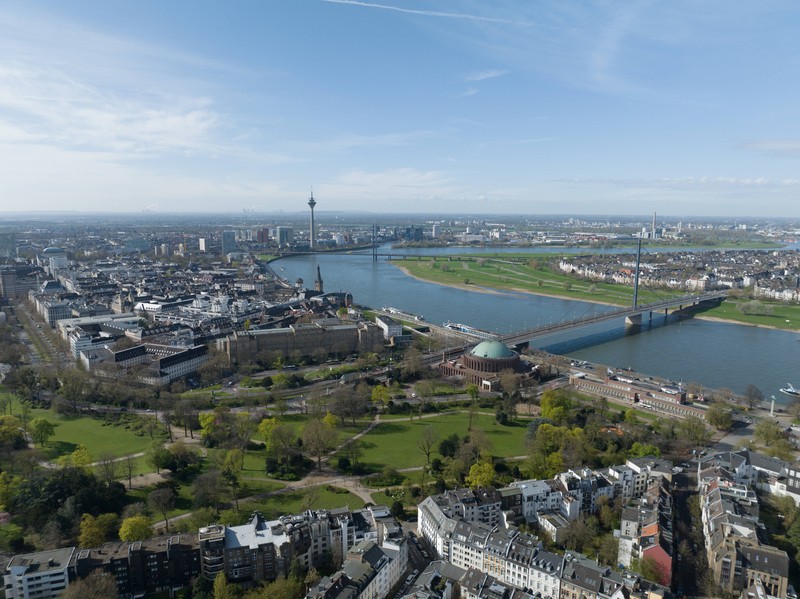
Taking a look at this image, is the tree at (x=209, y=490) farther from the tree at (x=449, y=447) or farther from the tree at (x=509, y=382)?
the tree at (x=509, y=382)

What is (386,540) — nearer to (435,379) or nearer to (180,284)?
(435,379)

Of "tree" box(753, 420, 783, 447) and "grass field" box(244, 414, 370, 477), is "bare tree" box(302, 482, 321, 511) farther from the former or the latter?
"tree" box(753, 420, 783, 447)

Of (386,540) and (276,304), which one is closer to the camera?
(386,540)

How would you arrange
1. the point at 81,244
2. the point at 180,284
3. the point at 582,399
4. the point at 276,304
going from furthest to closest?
1. the point at 81,244
2. the point at 180,284
3. the point at 276,304
4. the point at 582,399

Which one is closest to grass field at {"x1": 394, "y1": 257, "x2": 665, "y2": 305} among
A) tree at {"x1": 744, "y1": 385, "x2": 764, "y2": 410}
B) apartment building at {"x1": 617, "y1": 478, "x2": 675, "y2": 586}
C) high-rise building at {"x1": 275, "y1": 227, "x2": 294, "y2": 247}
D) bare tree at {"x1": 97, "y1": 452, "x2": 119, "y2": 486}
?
tree at {"x1": 744, "y1": 385, "x2": 764, "y2": 410}

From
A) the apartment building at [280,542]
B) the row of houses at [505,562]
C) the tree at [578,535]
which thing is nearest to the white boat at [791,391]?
the tree at [578,535]

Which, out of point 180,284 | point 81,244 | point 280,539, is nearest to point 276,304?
point 180,284
